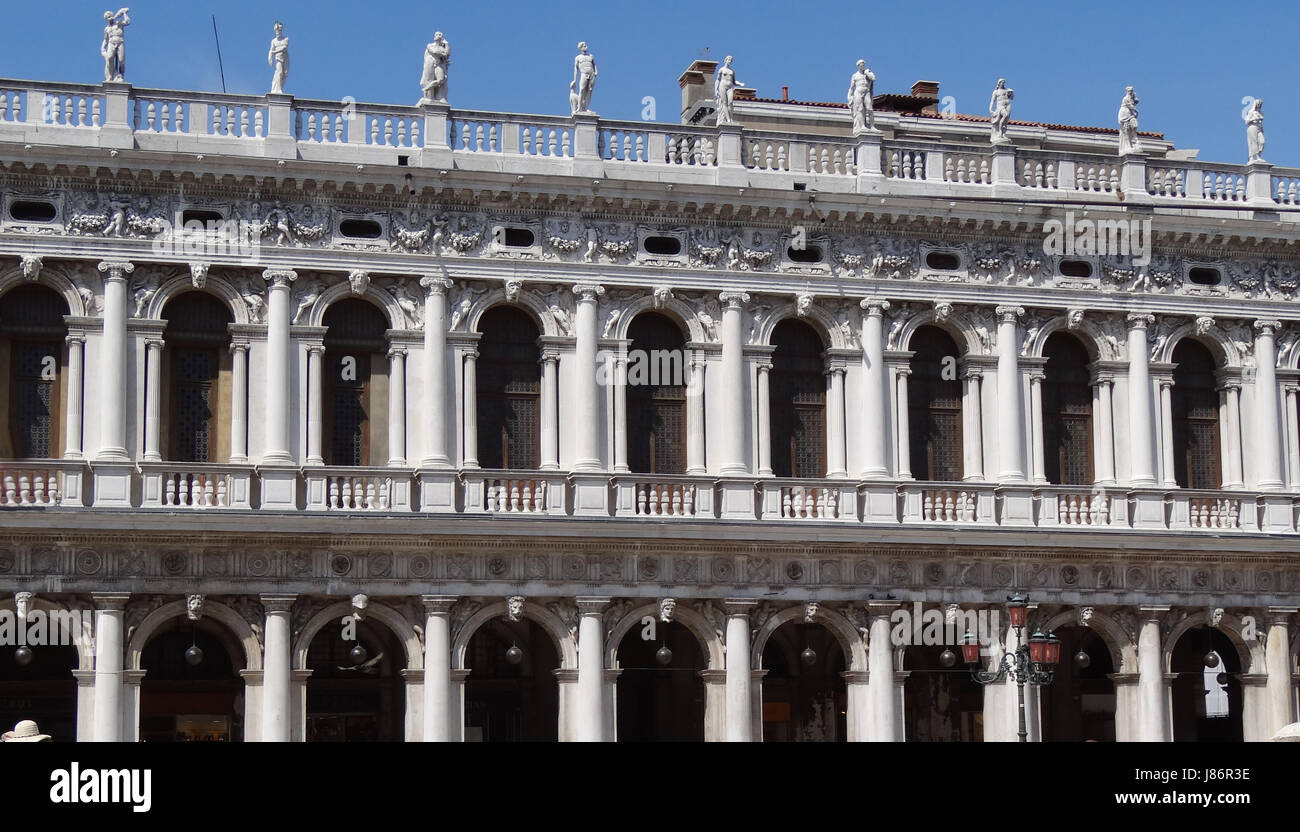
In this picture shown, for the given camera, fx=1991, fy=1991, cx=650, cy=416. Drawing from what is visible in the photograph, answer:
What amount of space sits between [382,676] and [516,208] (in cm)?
745

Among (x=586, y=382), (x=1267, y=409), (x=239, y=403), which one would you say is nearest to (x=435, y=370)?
(x=586, y=382)

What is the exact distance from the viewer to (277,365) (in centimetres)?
2794

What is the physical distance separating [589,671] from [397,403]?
15.5ft

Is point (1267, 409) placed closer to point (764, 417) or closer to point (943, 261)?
point (943, 261)

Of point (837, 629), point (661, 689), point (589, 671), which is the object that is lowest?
point (661, 689)

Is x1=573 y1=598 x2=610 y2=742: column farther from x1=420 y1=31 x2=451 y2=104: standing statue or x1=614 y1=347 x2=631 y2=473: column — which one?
x1=420 y1=31 x2=451 y2=104: standing statue

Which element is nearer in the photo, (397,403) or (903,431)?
(397,403)

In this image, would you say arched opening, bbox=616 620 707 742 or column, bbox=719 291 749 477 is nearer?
column, bbox=719 291 749 477

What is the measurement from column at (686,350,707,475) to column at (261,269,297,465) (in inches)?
233

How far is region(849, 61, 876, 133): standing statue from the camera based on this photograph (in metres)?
31.0

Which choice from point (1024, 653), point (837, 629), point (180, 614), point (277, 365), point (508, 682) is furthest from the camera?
point (508, 682)

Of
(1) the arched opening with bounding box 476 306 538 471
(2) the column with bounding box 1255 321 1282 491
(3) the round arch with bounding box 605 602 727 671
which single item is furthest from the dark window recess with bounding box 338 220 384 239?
(2) the column with bounding box 1255 321 1282 491
